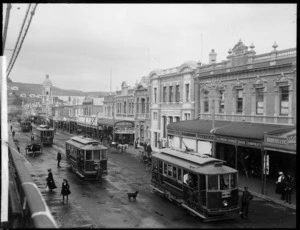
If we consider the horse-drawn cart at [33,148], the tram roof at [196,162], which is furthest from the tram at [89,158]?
the horse-drawn cart at [33,148]

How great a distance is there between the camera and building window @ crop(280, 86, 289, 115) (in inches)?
879

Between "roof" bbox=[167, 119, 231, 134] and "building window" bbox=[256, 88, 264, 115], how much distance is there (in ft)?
9.71

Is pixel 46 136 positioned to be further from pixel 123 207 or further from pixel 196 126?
pixel 123 207

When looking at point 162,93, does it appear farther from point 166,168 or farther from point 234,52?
point 166,168

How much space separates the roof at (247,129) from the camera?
21.1 meters

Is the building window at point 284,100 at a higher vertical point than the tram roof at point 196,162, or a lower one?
higher

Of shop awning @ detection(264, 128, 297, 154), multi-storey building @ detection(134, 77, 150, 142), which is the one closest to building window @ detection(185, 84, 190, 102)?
multi-storey building @ detection(134, 77, 150, 142)

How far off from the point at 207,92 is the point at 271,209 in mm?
16694

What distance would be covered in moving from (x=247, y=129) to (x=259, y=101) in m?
3.23

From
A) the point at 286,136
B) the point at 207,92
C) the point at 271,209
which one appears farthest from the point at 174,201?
the point at 207,92

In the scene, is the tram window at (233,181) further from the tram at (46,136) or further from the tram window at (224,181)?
the tram at (46,136)

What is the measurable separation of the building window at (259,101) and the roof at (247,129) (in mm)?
1126

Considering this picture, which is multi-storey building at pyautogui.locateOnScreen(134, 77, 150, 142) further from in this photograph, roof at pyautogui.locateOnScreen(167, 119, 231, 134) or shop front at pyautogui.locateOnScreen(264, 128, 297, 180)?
shop front at pyautogui.locateOnScreen(264, 128, 297, 180)

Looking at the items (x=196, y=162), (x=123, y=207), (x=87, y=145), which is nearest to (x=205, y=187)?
(x=196, y=162)
